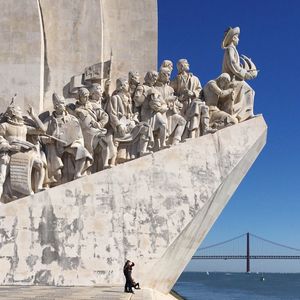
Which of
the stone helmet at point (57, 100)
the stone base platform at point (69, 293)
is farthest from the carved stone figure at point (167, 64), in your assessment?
the stone base platform at point (69, 293)

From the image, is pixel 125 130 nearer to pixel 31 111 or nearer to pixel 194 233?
pixel 31 111

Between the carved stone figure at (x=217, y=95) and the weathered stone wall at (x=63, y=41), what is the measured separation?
131cm

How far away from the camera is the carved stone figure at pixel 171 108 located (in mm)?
10977

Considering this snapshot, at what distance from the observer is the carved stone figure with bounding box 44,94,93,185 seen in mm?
10352

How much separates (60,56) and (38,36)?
1.85 feet

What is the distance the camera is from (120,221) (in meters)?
9.96

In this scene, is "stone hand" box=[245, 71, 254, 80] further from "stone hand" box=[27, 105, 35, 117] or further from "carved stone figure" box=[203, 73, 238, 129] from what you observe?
"stone hand" box=[27, 105, 35, 117]

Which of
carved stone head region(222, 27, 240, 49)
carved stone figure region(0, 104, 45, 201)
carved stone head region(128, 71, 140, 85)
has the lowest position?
carved stone figure region(0, 104, 45, 201)

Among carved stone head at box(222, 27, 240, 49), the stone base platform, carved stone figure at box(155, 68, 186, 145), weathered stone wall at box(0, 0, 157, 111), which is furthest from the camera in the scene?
carved stone head at box(222, 27, 240, 49)

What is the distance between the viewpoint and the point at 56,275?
9.59m

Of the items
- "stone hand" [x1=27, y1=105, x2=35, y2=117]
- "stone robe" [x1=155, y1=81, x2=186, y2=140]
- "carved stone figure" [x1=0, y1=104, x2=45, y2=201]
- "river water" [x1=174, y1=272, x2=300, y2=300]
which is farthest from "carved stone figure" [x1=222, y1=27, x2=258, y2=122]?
"river water" [x1=174, y1=272, x2=300, y2=300]

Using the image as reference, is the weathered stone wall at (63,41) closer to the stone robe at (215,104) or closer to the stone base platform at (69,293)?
the stone robe at (215,104)

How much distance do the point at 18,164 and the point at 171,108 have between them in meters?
2.85

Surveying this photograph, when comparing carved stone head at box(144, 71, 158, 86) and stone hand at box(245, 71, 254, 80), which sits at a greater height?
stone hand at box(245, 71, 254, 80)
